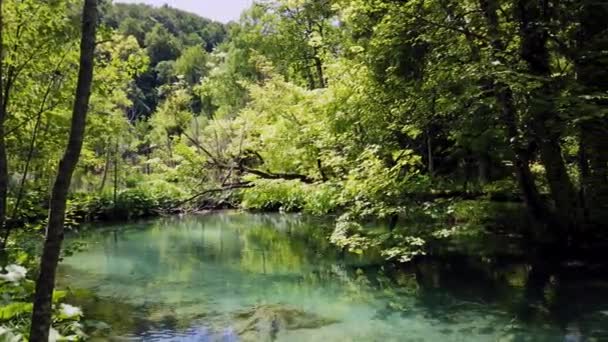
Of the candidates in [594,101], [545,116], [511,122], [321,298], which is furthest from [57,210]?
[594,101]

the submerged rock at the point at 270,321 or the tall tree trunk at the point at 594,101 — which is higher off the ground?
the tall tree trunk at the point at 594,101

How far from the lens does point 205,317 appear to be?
26.0 feet

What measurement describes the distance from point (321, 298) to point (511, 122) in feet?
13.9

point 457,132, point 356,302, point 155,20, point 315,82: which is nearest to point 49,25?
point 356,302

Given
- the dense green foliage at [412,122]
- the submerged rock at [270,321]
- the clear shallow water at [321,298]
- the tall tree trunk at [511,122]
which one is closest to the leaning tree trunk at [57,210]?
the dense green foliage at [412,122]

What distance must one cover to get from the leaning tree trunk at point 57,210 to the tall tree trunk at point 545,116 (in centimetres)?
666

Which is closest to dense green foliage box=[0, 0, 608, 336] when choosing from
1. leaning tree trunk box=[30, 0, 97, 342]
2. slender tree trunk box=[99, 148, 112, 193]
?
leaning tree trunk box=[30, 0, 97, 342]

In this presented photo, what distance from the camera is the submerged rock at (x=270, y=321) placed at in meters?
7.09

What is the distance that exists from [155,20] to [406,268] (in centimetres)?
7335

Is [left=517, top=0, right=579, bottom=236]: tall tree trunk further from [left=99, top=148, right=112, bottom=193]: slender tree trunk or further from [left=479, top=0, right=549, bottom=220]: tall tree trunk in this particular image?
[left=99, top=148, right=112, bottom=193]: slender tree trunk

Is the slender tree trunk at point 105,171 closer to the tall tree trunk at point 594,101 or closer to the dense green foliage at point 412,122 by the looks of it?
the dense green foliage at point 412,122

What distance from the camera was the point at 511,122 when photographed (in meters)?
9.26

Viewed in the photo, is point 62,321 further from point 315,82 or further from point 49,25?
point 315,82

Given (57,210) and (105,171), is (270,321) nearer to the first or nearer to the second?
(57,210)
